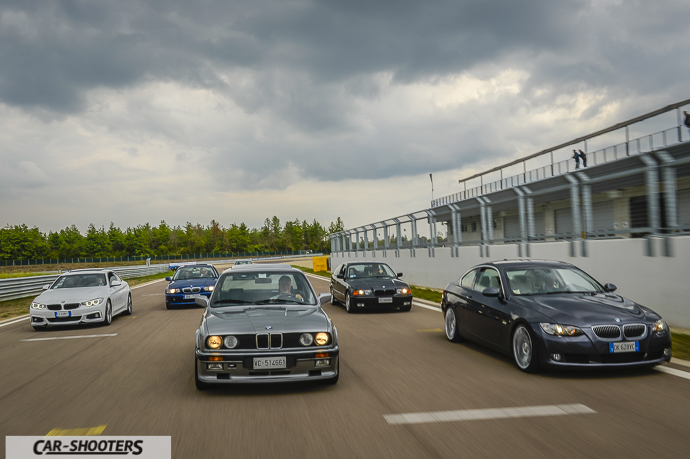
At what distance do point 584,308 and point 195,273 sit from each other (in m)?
13.6

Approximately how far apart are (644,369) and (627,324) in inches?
32.2

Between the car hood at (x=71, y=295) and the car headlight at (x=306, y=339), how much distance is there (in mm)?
8305

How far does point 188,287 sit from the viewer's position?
15.6 m

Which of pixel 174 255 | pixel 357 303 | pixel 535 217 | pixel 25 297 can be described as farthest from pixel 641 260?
pixel 174 255

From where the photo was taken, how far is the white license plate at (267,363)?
543 centimetres

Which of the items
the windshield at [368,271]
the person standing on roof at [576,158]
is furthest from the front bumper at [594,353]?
the person standing on roof at [576,158]

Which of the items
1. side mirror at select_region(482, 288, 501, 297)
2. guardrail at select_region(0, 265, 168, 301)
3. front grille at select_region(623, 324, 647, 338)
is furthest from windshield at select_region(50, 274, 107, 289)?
front grille at select_region(623, 324, 647, 338)

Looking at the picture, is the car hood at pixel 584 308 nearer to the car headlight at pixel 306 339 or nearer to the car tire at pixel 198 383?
the car headlight at pixel 306 339

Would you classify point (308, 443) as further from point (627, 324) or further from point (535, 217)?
point (535, 217)

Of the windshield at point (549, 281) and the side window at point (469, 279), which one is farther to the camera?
the side window at point (469, 279)

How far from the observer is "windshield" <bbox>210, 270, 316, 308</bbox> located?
22.3ft

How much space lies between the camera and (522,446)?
12.8ft

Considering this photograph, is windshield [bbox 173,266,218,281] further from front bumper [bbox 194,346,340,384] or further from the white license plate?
the white license plate

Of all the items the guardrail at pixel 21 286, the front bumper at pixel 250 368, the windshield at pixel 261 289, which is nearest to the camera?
the front bumper at pixel 250 368
